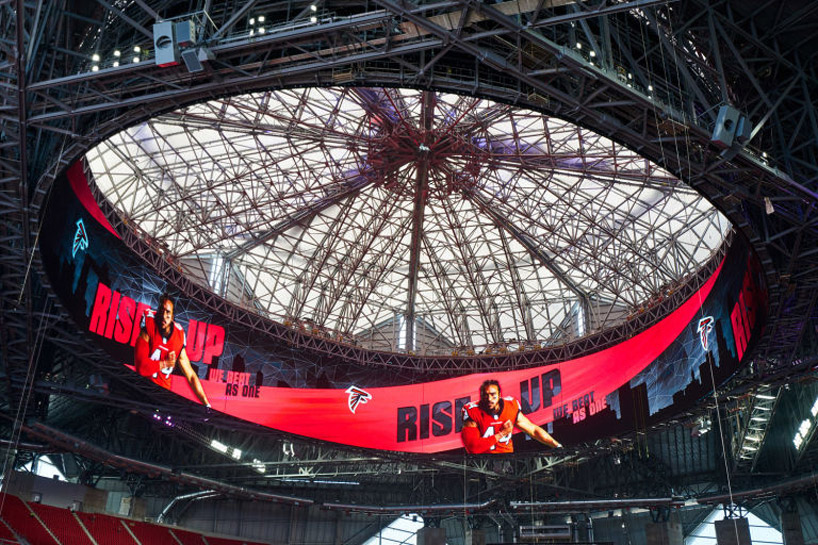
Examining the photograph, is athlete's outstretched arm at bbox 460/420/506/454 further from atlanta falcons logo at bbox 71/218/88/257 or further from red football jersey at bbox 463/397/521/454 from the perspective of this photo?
atlanta falcons logo at bbox 71/218/88/257

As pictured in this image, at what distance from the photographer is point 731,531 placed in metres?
44.2

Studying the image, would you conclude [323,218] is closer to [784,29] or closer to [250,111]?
[250,111]

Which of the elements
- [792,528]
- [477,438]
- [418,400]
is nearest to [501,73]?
[477,438]

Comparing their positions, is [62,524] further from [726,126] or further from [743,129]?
[743,129]

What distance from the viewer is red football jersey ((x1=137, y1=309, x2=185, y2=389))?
1479 inches

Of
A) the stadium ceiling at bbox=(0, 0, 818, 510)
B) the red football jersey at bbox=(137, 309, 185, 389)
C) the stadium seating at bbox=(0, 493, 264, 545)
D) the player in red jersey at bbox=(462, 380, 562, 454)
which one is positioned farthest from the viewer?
the player in red jersey at bbox=(462, 380, 562, 454)

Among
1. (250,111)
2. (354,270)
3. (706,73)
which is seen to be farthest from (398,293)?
(706,73)

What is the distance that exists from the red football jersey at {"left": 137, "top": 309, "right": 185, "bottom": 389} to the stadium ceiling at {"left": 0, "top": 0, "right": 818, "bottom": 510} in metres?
13.1

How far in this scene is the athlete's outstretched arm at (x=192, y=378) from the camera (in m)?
39.4

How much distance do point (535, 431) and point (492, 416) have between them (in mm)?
2881

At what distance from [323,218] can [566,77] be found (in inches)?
982

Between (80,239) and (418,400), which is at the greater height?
(80,239)

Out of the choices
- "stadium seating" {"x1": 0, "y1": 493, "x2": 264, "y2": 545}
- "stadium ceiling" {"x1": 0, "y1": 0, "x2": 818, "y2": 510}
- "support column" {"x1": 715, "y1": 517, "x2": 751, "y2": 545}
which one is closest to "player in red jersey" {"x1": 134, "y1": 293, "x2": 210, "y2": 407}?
"stadium seating" {"x1": 0, "y1": 493, "x2": 264, "y2": 545}

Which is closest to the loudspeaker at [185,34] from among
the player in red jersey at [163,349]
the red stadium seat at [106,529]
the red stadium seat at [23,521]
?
the player in red jersey at [163,349]
